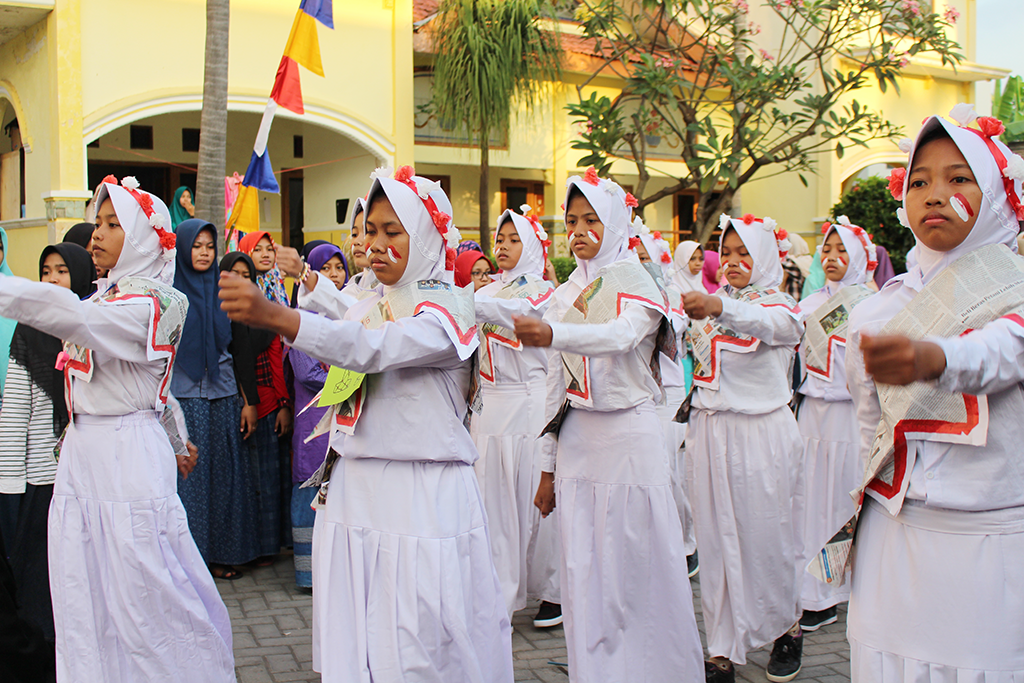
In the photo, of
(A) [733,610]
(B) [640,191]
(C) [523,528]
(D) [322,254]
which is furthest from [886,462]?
(B) [640,191]

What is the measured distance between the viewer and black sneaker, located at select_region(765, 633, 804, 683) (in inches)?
174

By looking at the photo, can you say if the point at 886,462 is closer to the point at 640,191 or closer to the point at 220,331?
the point at 220,331

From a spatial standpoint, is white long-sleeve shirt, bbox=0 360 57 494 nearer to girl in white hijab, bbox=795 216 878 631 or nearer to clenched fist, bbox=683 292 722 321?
clenched fist, bbox=683 292 722 321

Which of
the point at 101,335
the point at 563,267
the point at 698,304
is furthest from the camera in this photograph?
the point at 563,267

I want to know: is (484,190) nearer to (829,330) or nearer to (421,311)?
(829,330)

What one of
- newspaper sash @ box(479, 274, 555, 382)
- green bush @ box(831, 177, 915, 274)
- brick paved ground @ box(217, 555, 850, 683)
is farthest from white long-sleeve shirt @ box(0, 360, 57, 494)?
green bush @ box(831, 177, 915, 274)

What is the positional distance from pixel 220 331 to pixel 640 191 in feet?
26.1

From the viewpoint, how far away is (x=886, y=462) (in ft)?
8.02

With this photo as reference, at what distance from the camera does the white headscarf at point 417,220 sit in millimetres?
3139

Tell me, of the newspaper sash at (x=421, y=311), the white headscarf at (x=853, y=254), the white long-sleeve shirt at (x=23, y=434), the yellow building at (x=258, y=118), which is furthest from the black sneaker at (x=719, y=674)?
the yellow building at (x=258, y=118)

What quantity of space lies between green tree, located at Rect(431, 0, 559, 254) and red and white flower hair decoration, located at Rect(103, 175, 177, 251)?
27.0 ft

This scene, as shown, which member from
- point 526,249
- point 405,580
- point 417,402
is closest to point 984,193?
point 417,402

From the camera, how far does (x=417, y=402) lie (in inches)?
121

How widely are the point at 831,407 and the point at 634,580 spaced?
239 cm
